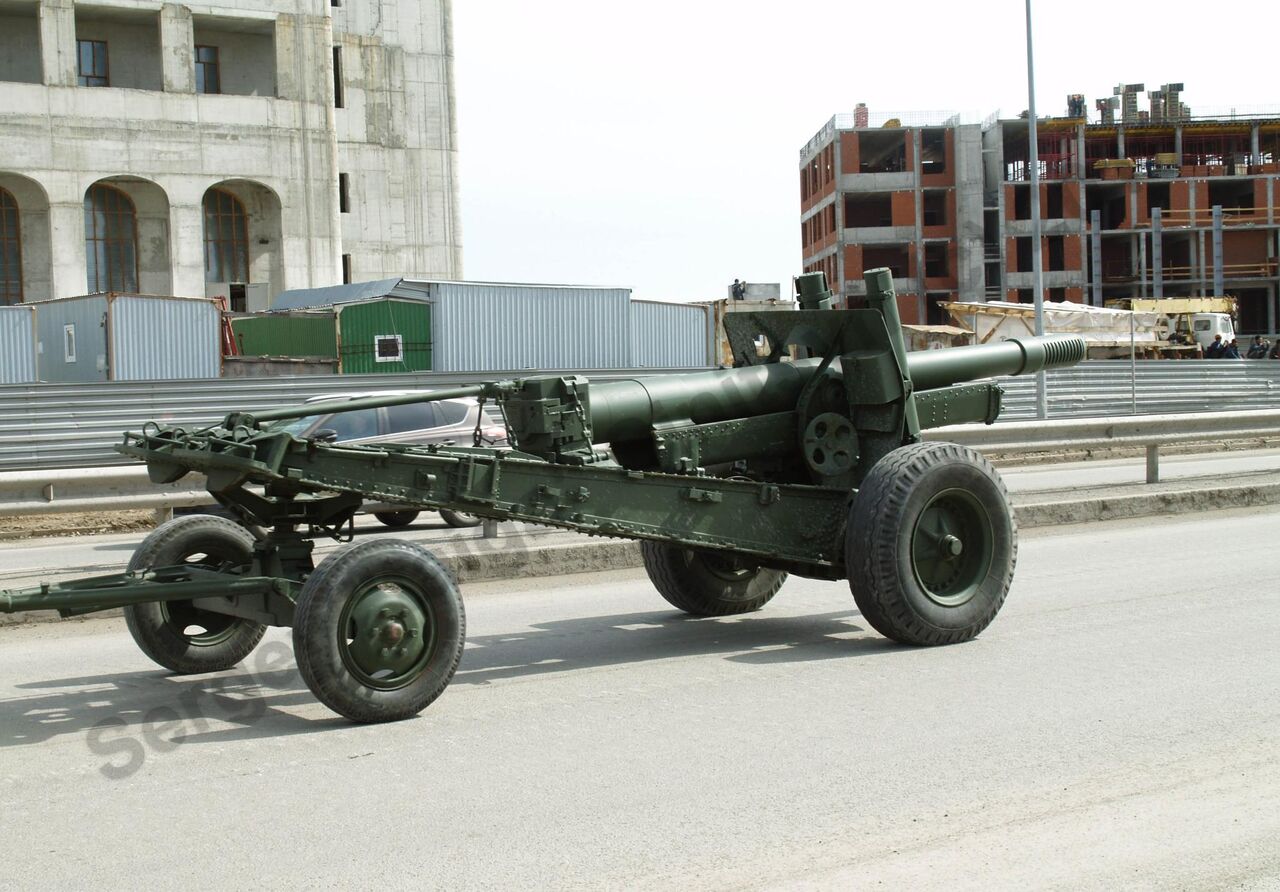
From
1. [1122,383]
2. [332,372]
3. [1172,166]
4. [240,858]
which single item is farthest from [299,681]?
[1172,166]

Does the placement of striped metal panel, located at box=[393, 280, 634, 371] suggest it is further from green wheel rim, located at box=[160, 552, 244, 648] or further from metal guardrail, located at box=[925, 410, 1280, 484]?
green wheel rim, located at box=[160, 552, 244, 648]

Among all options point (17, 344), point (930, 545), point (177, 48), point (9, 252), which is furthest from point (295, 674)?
point (9, 252)

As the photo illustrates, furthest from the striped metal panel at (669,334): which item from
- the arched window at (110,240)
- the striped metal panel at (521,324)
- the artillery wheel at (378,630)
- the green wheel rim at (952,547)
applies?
the artillery wheel at (378,630)

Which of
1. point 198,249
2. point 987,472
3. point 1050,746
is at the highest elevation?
point 198,249

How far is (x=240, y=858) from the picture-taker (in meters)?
4.50

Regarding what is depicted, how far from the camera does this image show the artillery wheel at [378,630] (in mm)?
5875

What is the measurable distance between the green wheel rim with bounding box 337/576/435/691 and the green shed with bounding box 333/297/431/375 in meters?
28.1

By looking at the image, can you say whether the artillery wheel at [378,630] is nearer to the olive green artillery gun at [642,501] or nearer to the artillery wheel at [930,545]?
the olive green artillery gun at [642,501]

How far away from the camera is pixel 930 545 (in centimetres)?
764

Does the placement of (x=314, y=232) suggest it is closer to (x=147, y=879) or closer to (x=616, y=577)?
(x=616, y=577)

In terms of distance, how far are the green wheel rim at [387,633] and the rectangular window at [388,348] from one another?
92.9 feet

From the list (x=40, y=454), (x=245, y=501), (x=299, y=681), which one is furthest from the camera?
(x=40, y=454)

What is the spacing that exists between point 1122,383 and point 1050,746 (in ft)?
93.6

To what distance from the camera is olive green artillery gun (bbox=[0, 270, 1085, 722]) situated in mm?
6105
